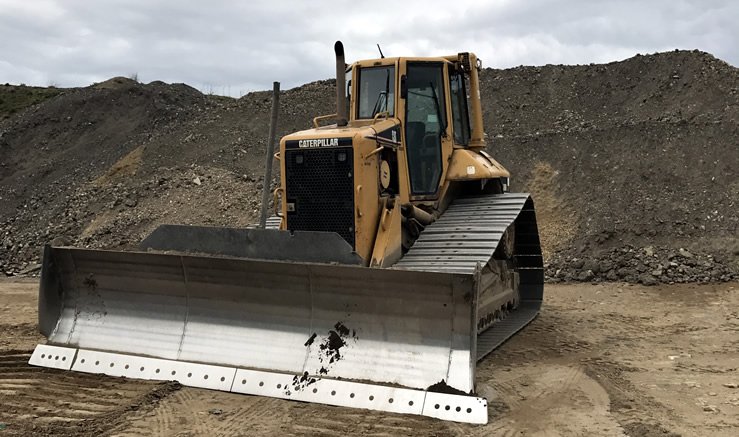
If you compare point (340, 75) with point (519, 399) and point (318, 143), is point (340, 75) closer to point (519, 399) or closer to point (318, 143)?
point (318, 143)

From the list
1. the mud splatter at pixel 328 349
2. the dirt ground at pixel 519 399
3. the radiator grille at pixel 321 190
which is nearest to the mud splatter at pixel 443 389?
the dirt ground at pixel 519 399

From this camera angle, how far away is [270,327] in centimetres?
562

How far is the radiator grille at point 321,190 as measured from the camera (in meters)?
6.27

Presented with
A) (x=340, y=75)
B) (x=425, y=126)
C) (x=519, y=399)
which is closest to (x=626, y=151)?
(x=425, y=126)

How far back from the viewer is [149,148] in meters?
20.3

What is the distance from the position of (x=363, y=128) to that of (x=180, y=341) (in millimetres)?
2571

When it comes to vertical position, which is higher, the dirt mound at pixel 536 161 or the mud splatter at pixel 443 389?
the dirt mound at pixel 536 161

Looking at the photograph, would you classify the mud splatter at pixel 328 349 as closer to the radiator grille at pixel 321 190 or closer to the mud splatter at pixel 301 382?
the mud splatter at pixel 301 382

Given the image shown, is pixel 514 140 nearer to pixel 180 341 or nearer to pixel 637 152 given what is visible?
pixel 637 152

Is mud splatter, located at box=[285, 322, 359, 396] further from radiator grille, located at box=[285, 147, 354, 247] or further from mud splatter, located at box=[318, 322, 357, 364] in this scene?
radiator grille, located at box=[285, 147, 354, 247]

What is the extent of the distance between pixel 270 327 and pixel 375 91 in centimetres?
297

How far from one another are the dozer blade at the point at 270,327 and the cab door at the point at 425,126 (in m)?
2.08

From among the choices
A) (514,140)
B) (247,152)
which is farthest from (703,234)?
(247,152)

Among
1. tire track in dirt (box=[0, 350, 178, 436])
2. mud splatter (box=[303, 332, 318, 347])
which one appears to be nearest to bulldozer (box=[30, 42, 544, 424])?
mud splatter (box=[303, 332, 318, 347])
